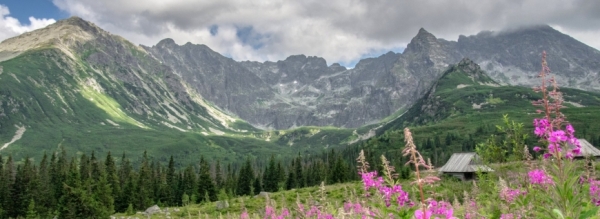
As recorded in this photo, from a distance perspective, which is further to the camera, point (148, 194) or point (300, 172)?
point (300, 172)

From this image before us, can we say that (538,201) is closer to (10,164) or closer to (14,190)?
(14,190)

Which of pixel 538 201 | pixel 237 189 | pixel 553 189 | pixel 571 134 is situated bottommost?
pixel 237 189

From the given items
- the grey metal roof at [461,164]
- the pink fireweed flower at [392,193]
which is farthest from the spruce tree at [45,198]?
the pink fireweed flower at [392,193]

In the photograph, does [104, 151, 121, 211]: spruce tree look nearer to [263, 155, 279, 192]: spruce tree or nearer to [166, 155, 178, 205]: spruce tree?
[166, 155, 178, 205]: spruce tree

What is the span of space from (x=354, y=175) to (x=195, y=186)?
49184mm

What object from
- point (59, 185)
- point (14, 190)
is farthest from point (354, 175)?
point (14, 190)

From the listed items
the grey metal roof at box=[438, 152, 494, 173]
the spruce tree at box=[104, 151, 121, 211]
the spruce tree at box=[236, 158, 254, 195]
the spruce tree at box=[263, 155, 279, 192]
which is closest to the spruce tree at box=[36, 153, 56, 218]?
the spruce tree at box=[104, 151, 121, 211]

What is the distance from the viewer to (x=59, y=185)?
7969 cm

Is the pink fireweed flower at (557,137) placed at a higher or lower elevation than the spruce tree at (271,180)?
higher

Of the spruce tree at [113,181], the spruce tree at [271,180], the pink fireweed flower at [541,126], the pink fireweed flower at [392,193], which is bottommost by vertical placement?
the spruce tree at [271,180]

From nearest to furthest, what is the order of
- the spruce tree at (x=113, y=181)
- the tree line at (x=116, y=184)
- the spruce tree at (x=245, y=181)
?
the tree line at (x=116, y=184) < the spruce tree at (x=113, y=181) < the spruce tree at (x=245, y=181)

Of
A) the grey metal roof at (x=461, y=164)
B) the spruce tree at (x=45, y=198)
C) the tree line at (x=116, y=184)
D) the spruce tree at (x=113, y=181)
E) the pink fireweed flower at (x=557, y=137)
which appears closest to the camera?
the pink fireweed flower at (x=557, y=137)

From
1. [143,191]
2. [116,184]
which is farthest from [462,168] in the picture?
[116,184]

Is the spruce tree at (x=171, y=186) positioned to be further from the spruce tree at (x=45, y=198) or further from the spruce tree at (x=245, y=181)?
the spruce tree at (x=45, y=198)
